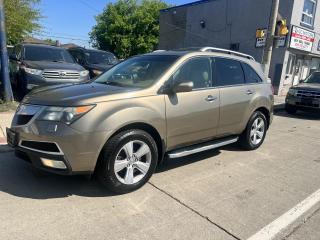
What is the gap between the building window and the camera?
1809cm

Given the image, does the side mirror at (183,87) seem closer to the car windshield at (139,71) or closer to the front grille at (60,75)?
the car windshield at (139,71)

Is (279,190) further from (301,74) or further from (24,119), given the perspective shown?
(301,74)

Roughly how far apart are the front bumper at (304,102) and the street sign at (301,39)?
21.6 ft

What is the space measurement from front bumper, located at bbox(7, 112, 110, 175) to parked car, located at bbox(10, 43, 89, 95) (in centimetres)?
512

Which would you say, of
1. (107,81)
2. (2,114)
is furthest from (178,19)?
(107,81)

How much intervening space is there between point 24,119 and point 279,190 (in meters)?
3.39

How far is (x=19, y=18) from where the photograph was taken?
1945 cm

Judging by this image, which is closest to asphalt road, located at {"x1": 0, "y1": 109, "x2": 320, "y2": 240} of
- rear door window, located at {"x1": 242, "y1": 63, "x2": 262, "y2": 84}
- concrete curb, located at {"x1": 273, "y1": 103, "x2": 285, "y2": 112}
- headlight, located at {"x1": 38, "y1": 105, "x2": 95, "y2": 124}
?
headlight, located at {"x1": 38, "y1": 105, "x2": 95, "y2": 124}

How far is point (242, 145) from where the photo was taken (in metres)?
6.31

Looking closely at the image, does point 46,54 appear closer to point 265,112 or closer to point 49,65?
point 49,65

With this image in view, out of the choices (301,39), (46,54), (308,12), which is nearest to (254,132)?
(46,54)

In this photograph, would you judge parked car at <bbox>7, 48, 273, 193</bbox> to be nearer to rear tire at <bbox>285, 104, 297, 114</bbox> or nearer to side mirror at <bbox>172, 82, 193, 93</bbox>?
side mirror at <bbox>172, 82, 193, 93</bbox>

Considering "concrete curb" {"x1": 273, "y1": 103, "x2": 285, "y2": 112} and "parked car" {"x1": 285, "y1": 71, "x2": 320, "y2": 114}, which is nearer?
"parked car" {"x1": 285, "y1": 71, "x2": 320, "y2": 114}

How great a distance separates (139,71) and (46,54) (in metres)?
6.03
